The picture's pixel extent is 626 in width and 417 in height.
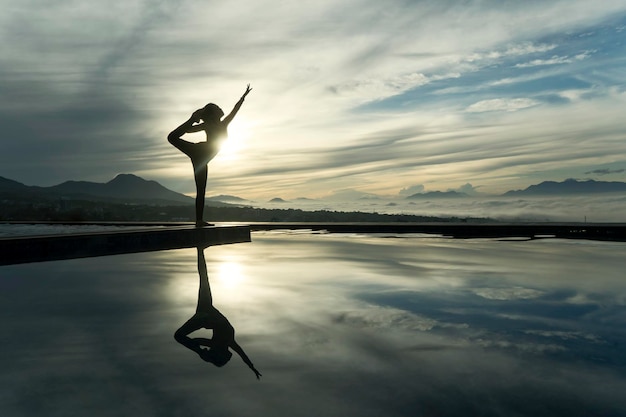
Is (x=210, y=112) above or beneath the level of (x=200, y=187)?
above

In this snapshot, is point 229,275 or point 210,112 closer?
point 229,275

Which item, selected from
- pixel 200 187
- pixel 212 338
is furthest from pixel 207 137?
pixel 212 338

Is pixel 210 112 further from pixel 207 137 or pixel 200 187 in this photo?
pixel 200 187

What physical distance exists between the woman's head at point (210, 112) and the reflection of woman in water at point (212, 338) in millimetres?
11729

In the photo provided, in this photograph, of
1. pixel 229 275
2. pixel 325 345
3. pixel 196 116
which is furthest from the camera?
pixel 196 116

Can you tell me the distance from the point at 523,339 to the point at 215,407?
3.15 m

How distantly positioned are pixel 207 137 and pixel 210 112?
0.93 meters

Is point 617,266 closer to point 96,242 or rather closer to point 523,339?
point 523,339

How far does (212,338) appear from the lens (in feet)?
15.0

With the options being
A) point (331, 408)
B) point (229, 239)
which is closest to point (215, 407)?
point (331, 408)

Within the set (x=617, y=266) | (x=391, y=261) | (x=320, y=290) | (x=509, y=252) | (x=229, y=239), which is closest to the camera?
(x=320, y=290)

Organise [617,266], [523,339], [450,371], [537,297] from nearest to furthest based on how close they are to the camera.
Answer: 1. [450,371]
2. [523,339]
3. [537,297]
4. [617,266]

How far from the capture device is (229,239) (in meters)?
17.9

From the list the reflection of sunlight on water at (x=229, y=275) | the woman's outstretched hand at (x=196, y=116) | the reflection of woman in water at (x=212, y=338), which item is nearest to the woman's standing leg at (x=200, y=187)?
the woman's outstretched hand at (x=196, y=116)
